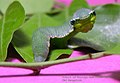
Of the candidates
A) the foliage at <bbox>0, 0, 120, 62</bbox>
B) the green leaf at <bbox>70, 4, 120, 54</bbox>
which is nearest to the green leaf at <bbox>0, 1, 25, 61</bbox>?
the foliage at <bbox>0, 0, 120, 62</bbox>

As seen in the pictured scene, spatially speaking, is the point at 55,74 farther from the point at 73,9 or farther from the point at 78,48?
the point at 73,9

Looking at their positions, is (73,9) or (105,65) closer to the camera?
(105,65)

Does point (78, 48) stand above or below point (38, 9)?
below

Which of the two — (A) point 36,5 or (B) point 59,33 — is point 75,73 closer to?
(B) point 59,33

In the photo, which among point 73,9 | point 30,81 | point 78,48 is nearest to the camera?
point 30,81

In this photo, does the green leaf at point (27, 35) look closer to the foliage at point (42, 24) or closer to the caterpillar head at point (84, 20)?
the foliage at point (42, 24)

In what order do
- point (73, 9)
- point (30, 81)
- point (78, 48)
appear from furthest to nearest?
point (73, 9) < point (78, 48) < point (30, 81)

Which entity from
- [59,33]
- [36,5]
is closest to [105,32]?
[59,33]

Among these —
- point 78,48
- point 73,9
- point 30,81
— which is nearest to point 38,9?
point 73,9
